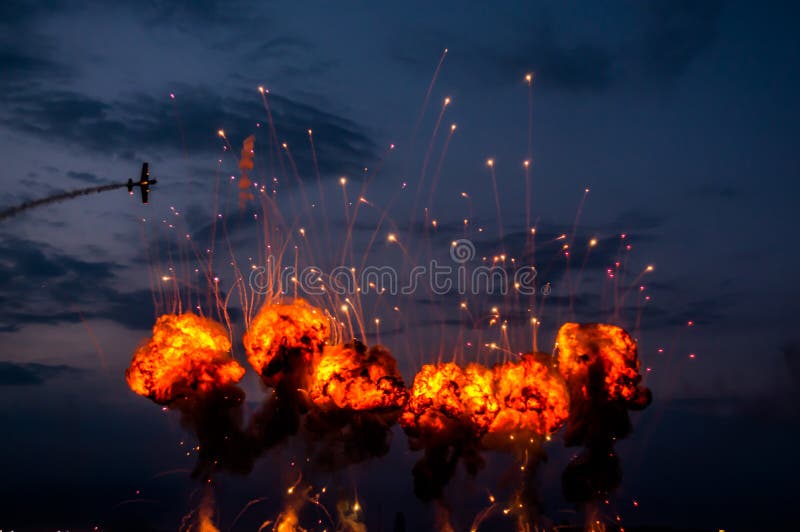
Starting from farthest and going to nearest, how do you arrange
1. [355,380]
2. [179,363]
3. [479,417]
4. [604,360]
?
[479,417] → [604,360] → [355,380] → [179,363]

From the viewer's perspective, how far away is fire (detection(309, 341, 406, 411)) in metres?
53.1

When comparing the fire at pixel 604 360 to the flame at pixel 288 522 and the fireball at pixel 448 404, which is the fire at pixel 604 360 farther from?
the flame at pixel 288 522

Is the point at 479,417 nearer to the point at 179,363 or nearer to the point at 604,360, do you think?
the point at 604,360

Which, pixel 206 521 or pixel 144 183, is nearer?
pixel 144 183

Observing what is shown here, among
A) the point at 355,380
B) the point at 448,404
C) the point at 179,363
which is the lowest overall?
the point at 448,404

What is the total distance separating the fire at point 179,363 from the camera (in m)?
52.9

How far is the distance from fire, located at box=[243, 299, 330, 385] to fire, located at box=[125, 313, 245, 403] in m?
1.61

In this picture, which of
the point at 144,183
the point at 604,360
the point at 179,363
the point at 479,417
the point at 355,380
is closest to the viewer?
the point at 144,183

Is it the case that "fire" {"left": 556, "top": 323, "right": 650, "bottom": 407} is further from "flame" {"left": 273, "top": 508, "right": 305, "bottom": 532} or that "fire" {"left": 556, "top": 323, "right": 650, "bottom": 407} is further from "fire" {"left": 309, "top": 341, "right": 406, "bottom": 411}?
"flame" {"left": 273, "top": 508, "right": 305, "bottom": 532}

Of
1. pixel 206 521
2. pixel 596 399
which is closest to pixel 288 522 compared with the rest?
pixel 206 521

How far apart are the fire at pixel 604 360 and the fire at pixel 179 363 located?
1830 centimetres

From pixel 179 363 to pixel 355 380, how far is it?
30.1ft

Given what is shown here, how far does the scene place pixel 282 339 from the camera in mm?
53125

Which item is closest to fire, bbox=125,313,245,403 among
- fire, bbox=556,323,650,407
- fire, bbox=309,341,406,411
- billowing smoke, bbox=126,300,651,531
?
billowing smoke, bbox=126,300,651,531
